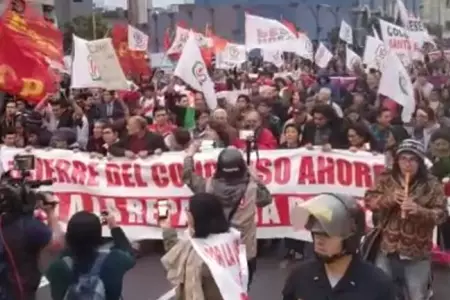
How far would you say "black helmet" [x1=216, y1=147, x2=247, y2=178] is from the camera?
24.2 ft

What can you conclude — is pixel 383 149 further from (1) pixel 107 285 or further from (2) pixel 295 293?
(2) pixel 295 293

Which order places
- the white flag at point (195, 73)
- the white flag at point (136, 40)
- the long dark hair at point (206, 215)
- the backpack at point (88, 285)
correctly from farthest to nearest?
the white flag at point (136, 40) < the white flag at point (195, 73) < the long dark hair at point (206, 215) < the backpack at point (88, 285)

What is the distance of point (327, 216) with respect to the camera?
4070mm

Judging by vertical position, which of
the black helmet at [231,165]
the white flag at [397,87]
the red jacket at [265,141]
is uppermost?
the white flag at [397,87]

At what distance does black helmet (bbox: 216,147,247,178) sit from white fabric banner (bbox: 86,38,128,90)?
9255 mm

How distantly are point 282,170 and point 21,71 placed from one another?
9.77 ft

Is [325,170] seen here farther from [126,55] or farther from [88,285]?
[126,55]

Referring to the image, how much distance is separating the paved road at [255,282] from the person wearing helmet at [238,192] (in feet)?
5.68

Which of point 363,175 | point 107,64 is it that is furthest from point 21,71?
point 107,64

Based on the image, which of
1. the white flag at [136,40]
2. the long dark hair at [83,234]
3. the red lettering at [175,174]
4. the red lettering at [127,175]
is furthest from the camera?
the white flag at [136,40]

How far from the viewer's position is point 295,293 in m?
4.18

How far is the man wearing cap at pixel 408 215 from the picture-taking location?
7.07 m

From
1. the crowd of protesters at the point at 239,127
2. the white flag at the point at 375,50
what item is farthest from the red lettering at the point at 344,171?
the white flag at the point at 375,50

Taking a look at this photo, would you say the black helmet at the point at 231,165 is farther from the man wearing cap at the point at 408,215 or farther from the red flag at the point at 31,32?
the red flag at the point at 31,32
